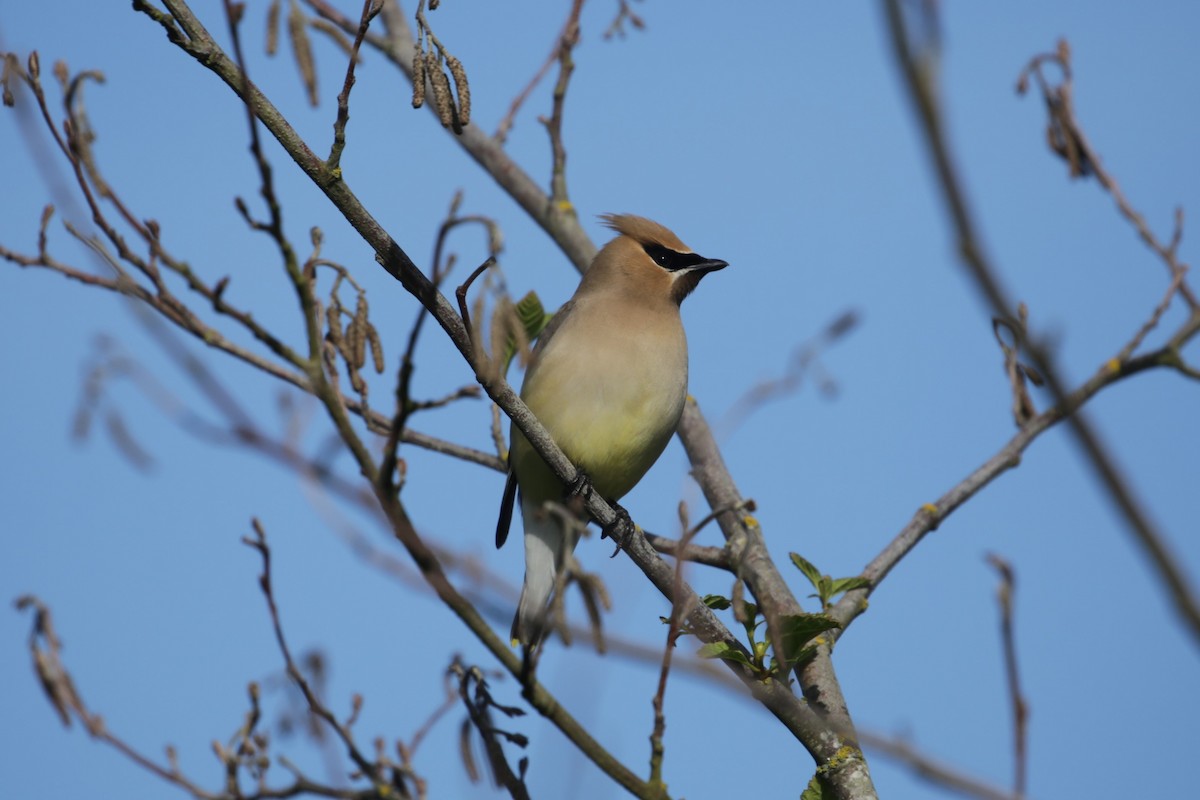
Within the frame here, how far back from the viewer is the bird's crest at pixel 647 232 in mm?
5805

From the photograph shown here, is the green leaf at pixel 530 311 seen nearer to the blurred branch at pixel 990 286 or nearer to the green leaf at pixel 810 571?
the green leaf at pixel 810 571

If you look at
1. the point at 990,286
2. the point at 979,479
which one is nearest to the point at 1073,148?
the point at 979,479

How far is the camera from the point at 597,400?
15.7 ft

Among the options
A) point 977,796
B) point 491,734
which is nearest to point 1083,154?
point 491,734

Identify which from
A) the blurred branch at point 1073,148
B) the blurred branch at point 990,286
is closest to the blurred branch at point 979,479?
the blurred branch at point 1073,148

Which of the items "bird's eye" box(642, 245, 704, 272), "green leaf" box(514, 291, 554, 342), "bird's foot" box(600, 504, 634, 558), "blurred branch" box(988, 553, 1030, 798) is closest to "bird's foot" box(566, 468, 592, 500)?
"bird's foot" box(600, 504, 634, 558)

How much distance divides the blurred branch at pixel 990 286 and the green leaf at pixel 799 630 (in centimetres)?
212

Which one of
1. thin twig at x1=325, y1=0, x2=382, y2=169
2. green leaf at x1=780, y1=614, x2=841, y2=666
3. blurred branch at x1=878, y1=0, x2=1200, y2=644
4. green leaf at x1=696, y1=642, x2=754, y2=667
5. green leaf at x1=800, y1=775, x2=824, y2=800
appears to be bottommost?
blurred branch at x1=878, y1=0, x2=1200, y2=644

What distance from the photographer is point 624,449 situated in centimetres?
475

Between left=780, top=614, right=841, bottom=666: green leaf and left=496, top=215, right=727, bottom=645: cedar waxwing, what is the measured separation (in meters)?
1.48

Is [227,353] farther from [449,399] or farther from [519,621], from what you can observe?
[519,621]

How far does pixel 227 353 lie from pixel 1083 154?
2.86 metres

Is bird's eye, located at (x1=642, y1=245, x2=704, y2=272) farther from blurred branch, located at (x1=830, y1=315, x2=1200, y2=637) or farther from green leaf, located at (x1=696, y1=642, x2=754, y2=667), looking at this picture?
green leaf, located at (x1=696, y1=642, x2=754, y2=667)

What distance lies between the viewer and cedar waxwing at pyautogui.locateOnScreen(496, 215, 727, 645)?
15.6 ft
